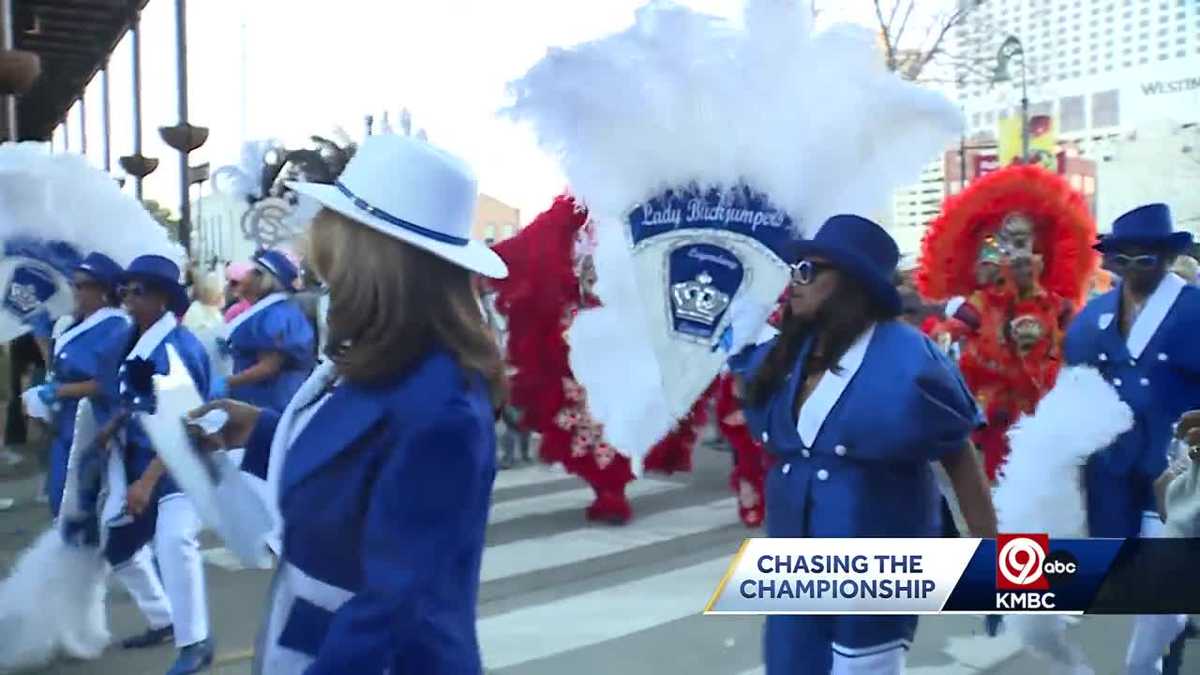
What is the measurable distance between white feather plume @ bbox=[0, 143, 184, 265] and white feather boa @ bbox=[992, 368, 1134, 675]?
437cm

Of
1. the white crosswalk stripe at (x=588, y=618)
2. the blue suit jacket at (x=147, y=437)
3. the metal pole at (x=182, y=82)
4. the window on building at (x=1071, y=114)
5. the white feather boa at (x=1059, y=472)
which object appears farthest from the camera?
the window on building at (x=1071, y=114)

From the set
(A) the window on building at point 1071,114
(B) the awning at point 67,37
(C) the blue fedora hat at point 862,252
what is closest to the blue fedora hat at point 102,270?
(C) the blue fedora hat at point 862,252

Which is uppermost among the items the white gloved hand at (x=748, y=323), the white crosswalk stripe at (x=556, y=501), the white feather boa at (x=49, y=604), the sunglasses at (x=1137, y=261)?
the sunglasses at (x=1137, y=261)

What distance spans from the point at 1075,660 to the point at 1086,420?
80 centimetres

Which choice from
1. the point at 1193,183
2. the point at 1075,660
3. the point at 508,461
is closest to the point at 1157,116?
the point at 1193,183

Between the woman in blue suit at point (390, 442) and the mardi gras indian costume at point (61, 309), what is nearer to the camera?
the woman in blue suit at point (390, 442)

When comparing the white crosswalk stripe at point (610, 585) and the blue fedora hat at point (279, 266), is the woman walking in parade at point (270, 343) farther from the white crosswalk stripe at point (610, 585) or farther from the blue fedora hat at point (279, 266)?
the white crosswalk stripe at point (610, 585)

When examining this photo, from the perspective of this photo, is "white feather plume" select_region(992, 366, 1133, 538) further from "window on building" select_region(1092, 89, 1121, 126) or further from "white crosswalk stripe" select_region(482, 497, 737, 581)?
"window on building" select_region(1092, 89, 1121, 126)

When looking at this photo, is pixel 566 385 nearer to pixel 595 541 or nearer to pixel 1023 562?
pixel 595 541

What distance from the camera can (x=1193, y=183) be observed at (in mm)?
21969

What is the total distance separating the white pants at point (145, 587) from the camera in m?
4.57

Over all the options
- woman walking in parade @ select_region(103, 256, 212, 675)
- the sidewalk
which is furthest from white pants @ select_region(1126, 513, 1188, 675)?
the sidewalk

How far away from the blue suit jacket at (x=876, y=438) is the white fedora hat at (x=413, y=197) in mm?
1021

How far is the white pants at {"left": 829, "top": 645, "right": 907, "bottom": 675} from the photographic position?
270cm
